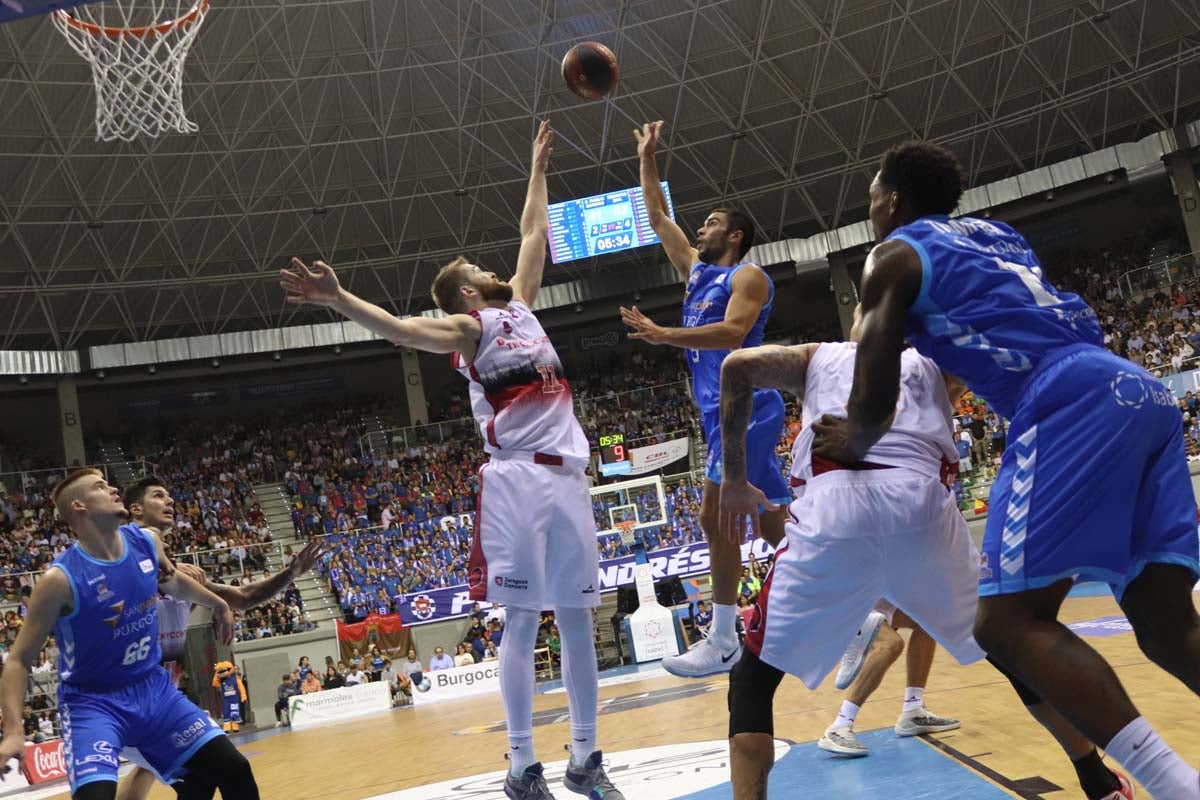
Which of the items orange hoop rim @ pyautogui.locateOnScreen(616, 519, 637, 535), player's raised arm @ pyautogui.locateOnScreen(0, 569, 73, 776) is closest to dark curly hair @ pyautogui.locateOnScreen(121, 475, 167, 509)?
player's raised arm @ pyautogui.locateOnScreen(0, 569, 73, 776)

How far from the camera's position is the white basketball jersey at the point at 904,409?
346cm

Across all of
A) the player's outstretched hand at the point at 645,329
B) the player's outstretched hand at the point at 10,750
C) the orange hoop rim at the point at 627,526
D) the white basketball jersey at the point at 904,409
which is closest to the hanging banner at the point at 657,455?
the orange hoop rim at the point at 627,526

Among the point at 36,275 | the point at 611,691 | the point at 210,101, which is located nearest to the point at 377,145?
the point at 210,101

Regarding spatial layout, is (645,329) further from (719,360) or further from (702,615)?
(702,615)

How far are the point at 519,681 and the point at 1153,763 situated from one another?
2.57 meters

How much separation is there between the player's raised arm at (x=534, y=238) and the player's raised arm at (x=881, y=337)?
237 cm

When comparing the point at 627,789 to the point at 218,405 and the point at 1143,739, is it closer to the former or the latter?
the point at 1143,739

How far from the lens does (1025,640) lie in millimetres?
2756

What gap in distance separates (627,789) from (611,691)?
800 centimetres

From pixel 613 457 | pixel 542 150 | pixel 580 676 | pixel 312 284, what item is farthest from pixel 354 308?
pixel 613 457

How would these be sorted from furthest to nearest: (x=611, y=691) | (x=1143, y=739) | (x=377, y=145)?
1. (x=377, y=145)
2. (x=611, y=691)
3. (x=1143, y=739)

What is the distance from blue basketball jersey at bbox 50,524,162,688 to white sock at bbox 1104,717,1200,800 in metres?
3.62

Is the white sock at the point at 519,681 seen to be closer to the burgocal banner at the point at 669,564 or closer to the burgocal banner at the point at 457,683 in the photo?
the burgocal banner at the point at 457,683

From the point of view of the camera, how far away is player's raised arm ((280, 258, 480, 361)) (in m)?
4.06
